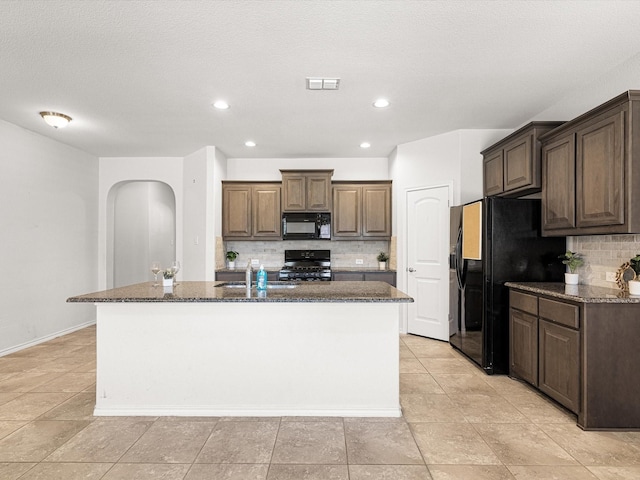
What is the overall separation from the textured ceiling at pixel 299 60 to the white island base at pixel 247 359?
1.87m

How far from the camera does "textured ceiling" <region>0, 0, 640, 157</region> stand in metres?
2.26

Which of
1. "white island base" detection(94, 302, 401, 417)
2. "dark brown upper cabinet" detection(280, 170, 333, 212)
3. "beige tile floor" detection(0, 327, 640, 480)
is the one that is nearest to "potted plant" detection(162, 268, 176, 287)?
"white island base" detection(94, 302, 401, 417)

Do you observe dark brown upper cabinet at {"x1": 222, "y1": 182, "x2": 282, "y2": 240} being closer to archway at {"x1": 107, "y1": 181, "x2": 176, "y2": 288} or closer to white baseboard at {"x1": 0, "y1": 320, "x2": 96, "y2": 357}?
archway at {"x1": 107, "y1": 181, "x2": 176, "y2": 288}

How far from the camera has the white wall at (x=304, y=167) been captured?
6.04m

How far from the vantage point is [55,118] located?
3.96 m

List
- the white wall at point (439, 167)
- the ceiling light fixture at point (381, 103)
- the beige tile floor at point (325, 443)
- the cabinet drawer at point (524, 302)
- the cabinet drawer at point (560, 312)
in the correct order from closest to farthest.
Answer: the beige tile floor at point (325, 443), the cabinet drawer at point (560, 312), the cabinet drawer at point (524, 302), the ceiling light fixture at point (381, 103), the white wall at point (439, 167)

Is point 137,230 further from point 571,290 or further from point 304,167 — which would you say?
point 571,290

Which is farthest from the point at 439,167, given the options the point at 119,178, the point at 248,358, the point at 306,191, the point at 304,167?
the point at 119,178

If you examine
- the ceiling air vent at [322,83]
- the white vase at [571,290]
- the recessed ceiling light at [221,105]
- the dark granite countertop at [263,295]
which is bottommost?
the dark granite countertop at [263,295]

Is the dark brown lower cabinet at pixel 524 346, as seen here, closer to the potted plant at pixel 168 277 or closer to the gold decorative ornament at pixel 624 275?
the gold decorative ornament at pixel 624 275

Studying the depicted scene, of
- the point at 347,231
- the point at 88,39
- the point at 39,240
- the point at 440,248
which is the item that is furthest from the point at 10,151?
the point at 440,248

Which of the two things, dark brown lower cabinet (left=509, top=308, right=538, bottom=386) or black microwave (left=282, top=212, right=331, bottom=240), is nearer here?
dark brown lower cabinet (left=509, top=308, right=538, bottom=386)

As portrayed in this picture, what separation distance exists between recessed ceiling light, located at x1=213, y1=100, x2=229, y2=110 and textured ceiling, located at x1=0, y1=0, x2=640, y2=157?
8 centimetres

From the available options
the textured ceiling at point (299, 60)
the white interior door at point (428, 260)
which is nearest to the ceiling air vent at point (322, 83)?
the textured ceiling at point (299, 60)
